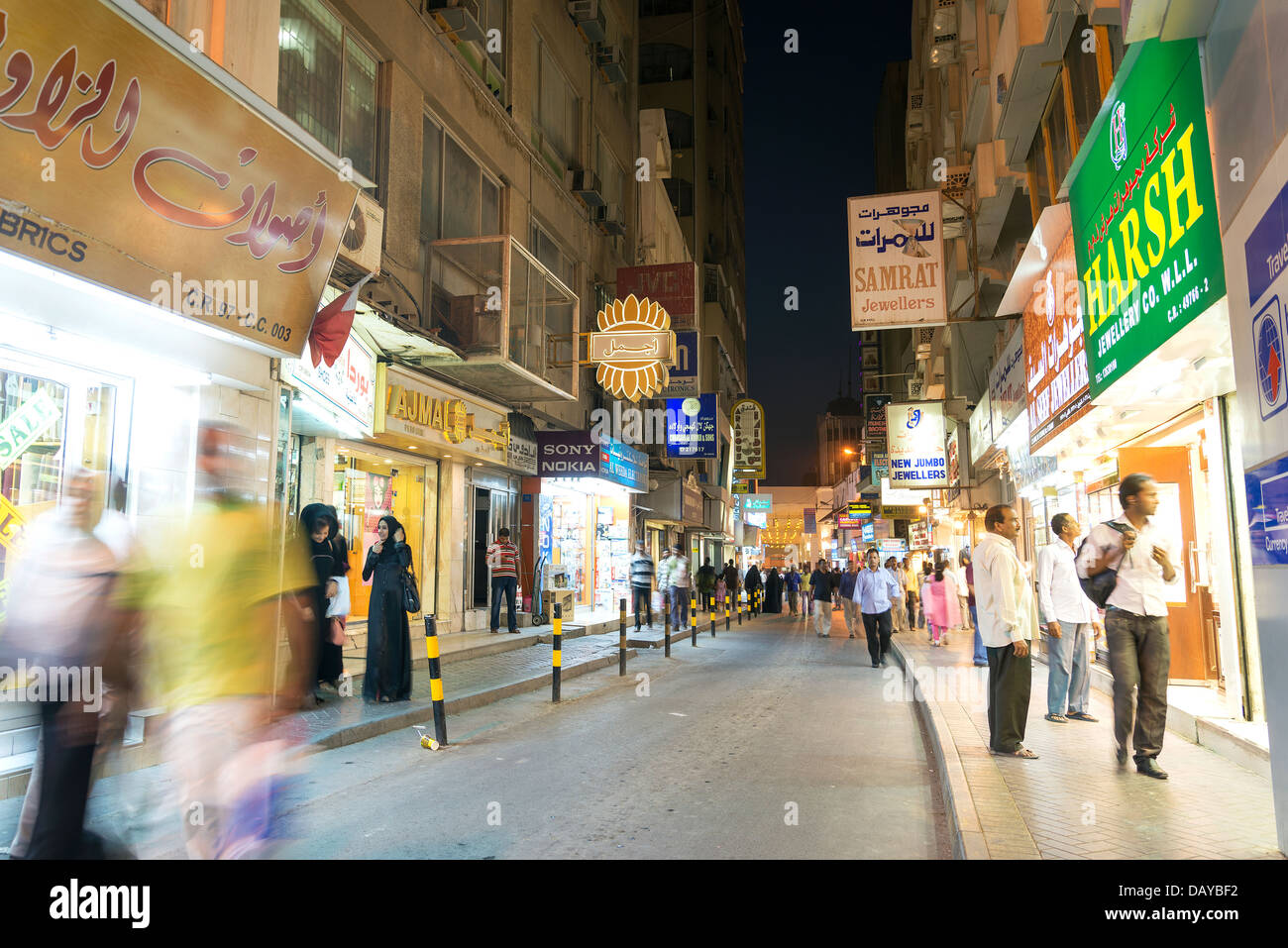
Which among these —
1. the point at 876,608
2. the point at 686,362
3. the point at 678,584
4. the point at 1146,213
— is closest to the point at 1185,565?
the point at 1146,213

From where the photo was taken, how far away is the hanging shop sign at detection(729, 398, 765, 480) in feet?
157

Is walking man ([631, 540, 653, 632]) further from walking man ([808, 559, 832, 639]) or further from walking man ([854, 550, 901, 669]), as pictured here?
walking man ([854, 550, 901, 669])

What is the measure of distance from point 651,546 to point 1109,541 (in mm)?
29946

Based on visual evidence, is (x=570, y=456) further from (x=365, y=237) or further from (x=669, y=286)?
(x=365, y=237)

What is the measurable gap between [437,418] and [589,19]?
13.5 metres

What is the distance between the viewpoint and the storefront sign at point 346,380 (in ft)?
28.7

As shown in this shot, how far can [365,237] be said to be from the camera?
31.5 ft

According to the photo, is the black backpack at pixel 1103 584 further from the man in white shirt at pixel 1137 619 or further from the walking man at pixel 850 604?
the walking man at pixel 850 604

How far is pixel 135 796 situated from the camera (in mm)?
5602

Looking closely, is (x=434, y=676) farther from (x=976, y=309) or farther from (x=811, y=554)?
(x=811, y=554)

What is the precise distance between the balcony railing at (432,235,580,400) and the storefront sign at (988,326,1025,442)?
8.28m

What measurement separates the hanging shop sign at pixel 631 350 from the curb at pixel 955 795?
415 inches

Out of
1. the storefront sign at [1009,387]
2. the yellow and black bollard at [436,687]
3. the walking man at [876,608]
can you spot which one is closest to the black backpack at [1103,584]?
the yellow and black bollard at [436,687]
